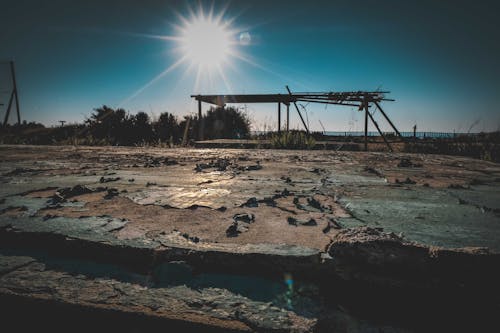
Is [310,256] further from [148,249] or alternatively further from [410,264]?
[148,249]

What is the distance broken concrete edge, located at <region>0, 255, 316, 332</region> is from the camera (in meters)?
0.58

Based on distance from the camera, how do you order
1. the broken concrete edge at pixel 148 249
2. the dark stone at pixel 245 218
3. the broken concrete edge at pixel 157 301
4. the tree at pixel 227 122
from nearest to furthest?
1. the broken concrete edge at pixel 157 301
2. the broken concrete edge at pixel 148 249
3. the dark stone at pixel 245 218
4. the tree at pixel 227 122

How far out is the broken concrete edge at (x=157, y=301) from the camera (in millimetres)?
585

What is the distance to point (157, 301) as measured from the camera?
642 mm

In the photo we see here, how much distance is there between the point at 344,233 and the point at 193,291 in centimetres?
45

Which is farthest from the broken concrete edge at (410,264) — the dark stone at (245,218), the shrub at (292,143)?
the shrub at (292,143)

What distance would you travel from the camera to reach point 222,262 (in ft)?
2.49

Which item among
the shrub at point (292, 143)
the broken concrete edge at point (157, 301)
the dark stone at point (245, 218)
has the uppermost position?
the shrub at point (292, 143)

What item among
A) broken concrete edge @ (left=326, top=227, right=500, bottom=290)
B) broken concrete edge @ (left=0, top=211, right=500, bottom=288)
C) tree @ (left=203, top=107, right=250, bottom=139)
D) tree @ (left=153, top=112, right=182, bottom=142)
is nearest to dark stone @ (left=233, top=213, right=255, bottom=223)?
broken concrete edge @ (left=0, top=211, right=500, bottom=288)

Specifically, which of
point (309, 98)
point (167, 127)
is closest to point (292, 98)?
point (309, 98)

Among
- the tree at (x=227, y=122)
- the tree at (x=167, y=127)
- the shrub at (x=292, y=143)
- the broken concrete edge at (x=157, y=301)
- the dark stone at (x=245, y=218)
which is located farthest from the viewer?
the tree at (x=227, y=122)

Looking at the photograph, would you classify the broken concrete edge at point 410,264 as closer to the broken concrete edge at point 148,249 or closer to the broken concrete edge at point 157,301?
the broken concrete edge at point 148,249

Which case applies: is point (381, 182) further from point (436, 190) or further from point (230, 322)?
point (230, 322)

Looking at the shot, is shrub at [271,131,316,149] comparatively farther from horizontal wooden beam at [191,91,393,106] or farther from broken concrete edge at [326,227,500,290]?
broken concrete edge at [326,227,500,290]
